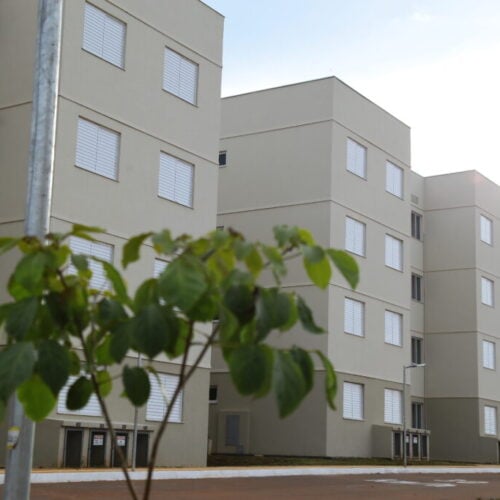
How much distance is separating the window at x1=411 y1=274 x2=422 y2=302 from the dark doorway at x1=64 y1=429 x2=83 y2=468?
30.1m

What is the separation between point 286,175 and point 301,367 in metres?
38.8

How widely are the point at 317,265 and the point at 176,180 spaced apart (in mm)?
28785

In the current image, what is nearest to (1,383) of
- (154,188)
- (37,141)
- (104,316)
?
(104,316)

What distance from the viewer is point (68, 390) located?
379cm

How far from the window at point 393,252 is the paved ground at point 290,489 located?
51.6 feet

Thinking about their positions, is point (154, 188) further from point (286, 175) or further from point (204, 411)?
point (286, 175)

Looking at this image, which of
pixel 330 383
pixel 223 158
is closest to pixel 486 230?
pixel 223 158

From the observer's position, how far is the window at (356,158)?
42.1 m

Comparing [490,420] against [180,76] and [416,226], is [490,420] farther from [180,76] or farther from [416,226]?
[180,76]

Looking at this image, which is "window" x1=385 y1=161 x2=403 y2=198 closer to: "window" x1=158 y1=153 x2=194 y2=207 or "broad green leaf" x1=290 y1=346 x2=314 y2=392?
"window" x1=158 y1=153 x2=194 y2=207

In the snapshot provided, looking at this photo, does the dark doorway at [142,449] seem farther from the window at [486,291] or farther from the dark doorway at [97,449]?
the window at [486,291]

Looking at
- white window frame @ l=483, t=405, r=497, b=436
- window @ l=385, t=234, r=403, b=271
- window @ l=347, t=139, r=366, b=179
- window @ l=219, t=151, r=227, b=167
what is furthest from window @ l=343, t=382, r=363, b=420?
white window frame @ l=483, t=405, r=497, b=436

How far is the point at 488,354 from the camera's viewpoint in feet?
171

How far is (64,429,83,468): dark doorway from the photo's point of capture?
25.8 m
